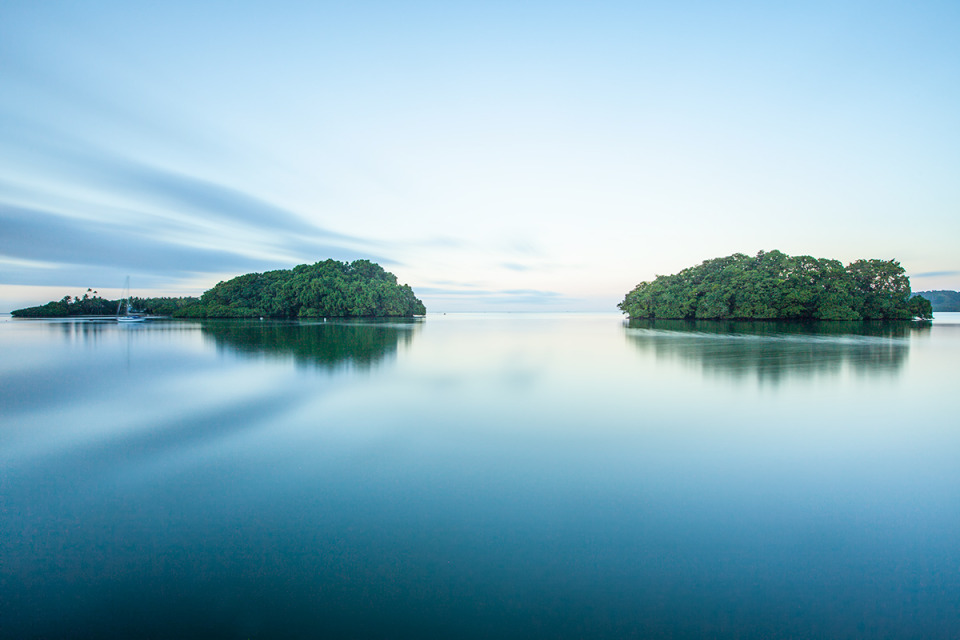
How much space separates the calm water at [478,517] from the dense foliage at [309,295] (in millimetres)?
56963

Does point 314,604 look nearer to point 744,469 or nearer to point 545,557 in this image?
point 545,557

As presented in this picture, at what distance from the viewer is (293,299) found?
65.9 metres

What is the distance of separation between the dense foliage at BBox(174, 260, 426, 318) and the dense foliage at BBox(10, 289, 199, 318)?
957cm

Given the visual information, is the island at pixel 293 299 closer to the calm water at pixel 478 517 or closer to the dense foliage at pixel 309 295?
the dense foliage at pixel 309 295

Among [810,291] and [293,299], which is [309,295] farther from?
[810,291]

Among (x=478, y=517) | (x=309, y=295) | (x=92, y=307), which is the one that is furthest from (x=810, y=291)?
(x=92, y=307)

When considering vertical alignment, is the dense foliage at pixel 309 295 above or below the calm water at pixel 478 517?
above

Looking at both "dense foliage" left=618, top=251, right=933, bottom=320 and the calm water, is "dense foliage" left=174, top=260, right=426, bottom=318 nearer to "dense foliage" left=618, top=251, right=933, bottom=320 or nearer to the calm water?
"dense foliage" left=618, top=251, right=933, bottom=320

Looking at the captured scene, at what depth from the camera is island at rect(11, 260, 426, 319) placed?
211 feet

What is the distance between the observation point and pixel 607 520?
371 centimetres

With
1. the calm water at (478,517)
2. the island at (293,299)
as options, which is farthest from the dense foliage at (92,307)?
the calm water at (478,517)

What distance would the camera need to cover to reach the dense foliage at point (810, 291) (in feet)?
159

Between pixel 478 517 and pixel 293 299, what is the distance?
69265 mm

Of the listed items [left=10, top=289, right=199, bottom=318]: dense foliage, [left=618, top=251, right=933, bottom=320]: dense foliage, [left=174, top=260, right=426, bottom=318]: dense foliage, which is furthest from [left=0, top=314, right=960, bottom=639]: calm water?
[left=10, top=289, right=199, bottom=318]: dense foliage
